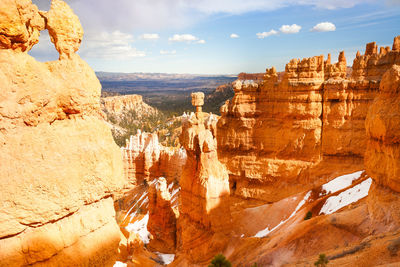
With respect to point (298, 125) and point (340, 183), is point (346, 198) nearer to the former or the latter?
point (340, 183)

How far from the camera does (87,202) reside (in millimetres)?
5375

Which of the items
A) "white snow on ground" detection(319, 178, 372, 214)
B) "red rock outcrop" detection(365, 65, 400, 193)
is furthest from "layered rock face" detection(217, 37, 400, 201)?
"red rock outcrop" detection(365, 65, 400, 193)

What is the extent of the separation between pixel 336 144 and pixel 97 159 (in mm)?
18339

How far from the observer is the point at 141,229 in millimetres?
21594

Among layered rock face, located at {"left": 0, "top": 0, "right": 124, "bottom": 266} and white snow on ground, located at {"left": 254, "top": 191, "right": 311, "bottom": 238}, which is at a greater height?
layered rock face, located at {"left": 0, "top": 0, "right": 124, "bottom": 266}

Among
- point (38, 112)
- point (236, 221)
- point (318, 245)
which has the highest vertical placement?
point (38, 112)

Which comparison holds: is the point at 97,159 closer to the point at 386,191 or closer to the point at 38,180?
the point at 38,180

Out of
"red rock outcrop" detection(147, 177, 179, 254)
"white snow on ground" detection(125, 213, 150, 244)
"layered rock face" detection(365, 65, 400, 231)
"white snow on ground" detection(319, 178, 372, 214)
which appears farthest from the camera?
"white snow on ground" detection(125, 213, 150, 244)

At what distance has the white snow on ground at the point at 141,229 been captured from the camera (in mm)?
20016

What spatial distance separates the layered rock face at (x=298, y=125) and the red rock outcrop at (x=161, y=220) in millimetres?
6311

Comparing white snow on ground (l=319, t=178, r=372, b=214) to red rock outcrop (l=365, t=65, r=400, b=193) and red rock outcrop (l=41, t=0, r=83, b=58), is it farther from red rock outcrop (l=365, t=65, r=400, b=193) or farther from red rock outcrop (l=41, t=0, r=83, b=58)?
red rock outcrop (l=41, t=0, r=83, b=58)

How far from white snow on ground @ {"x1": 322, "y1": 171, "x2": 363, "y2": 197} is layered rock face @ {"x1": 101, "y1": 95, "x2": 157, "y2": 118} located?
9130 cm

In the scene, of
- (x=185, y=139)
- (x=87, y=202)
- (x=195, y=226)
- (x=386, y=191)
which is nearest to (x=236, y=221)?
(x=195, y=226)

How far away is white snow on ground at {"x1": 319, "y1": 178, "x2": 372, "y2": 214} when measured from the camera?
13078mm
